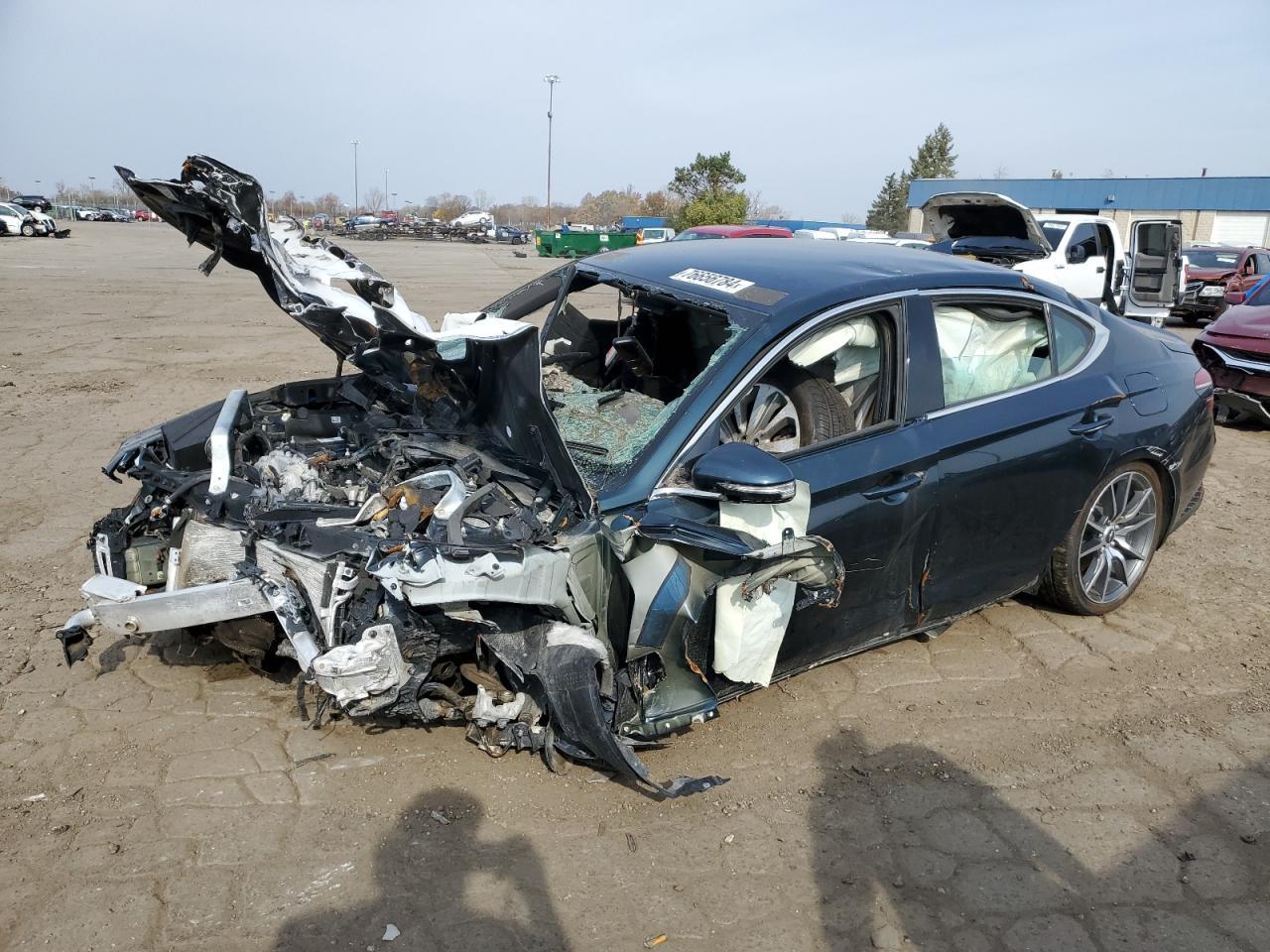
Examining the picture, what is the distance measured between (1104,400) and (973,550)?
38.9 inches

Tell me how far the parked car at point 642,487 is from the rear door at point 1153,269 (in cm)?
1122

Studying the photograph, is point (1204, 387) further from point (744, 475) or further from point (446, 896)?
point (446, 896)

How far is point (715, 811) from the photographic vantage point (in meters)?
2.98

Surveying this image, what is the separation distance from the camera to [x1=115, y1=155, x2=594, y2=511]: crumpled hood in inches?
124

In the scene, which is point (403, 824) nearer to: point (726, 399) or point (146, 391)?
point (726, 399)

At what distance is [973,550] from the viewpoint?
3.59m

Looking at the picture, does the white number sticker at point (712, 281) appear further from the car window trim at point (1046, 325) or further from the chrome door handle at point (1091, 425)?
the chrome door handle at point (1091, 425)

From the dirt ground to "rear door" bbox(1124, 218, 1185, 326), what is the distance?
1123 cm

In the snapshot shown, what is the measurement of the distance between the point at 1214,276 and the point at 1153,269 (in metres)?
4.38

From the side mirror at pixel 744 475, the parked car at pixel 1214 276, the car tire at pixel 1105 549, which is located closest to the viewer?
the side mirror at pixel 744 475

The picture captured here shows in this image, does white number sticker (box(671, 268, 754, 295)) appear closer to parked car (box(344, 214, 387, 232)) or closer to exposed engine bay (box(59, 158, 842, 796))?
exposed engine bay (box(59, 158, 842, 796))

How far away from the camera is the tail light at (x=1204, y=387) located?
4402 millimetres

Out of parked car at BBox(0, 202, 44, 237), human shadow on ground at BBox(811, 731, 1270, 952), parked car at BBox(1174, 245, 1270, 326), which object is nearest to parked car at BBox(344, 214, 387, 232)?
parked car at BBox(0, 202, 44, 237)

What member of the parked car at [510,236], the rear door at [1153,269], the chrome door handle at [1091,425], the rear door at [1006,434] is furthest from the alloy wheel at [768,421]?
the parked car at [510,236]
